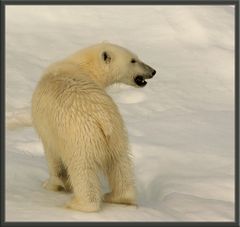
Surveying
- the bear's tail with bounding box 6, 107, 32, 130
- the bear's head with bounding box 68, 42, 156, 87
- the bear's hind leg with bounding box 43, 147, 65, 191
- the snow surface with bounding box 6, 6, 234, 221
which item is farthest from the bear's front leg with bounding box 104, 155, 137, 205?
the bear's tail with bounding box 6, 107, 32, 130

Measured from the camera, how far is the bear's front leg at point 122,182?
16.5ft

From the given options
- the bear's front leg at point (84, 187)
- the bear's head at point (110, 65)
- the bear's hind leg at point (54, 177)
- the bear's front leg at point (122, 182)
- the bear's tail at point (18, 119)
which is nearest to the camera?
the bear's front leg at point (84, 187)

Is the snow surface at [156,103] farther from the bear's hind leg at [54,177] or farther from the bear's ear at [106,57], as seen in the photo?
the bear's ear at [106,57]

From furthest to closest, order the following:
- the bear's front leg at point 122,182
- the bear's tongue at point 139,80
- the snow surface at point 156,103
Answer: the bear's tongue at point 139,80 < the snow surface at point 156,103 < the bear's front leg at point 122,182

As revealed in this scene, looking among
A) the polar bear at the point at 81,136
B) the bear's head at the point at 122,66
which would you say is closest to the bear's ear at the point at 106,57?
the bear's head at the point at 122,66

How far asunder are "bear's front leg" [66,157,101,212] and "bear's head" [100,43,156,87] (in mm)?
1384

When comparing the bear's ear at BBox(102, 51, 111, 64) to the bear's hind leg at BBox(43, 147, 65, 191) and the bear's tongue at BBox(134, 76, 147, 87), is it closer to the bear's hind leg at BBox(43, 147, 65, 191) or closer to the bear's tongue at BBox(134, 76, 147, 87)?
the bear's tongue at BBox(134, 76, 147, 87)

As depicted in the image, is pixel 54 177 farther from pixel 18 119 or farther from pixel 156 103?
pixel 156 103

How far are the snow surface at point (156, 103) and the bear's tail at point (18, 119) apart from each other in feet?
0.44

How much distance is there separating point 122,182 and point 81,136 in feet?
2.08

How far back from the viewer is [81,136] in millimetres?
4715

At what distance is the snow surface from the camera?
5137 mm

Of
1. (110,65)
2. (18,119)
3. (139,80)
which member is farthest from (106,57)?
(18,119)

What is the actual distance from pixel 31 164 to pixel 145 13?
8360mm
